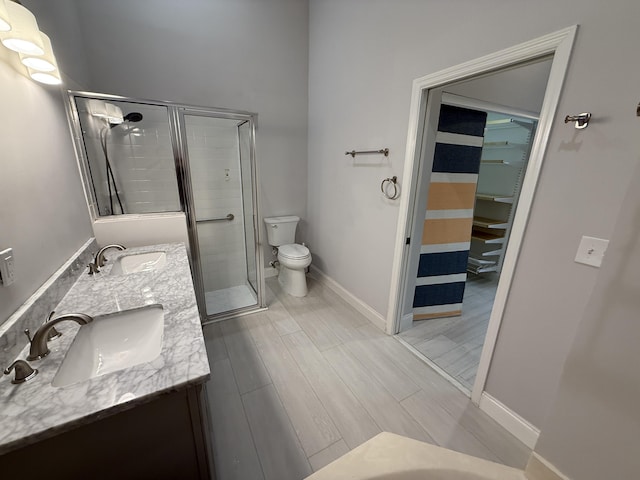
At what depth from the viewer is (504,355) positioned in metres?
1.43

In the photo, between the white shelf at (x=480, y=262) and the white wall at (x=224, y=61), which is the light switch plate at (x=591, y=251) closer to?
the white shelf at (x=480, y=262)

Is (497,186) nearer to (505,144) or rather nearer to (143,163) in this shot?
(505,144)

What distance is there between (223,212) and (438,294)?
7.85 ft

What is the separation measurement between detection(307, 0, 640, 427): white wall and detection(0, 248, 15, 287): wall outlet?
191 centimetres

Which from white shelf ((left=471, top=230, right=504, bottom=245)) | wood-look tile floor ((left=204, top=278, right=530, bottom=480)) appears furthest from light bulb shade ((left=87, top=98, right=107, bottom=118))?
white shelf ((left=471, top=230, right=504, bottom=245))

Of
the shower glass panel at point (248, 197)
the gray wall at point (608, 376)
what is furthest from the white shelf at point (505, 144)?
the gray wall at point (608, 376)

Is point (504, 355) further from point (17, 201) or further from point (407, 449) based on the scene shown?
point (17, 201)

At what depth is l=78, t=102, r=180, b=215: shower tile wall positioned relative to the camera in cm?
213

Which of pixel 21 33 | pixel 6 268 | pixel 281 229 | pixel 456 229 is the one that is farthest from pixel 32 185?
pixel 456 229

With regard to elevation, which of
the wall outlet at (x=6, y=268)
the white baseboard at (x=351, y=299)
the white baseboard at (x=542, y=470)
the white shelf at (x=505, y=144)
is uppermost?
the white shelf at (x=505, y=144)

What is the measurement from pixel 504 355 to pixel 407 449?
95 centimetres

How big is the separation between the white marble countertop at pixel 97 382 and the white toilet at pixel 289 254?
1.59m

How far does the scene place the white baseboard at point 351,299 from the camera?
7.68 feet

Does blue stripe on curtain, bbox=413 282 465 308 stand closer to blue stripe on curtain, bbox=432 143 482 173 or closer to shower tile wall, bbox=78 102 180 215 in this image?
blue stripe on curtain, bbox=432 143 482 173
